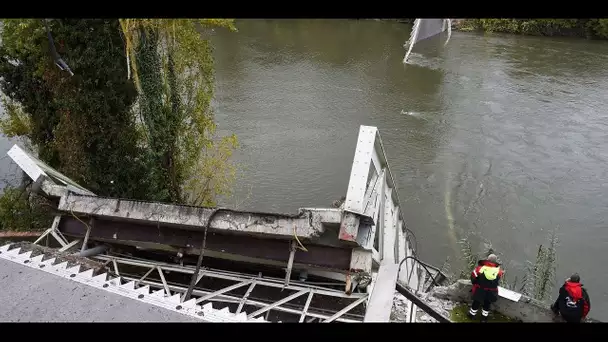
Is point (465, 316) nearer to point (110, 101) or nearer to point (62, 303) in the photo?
point (62, 303)

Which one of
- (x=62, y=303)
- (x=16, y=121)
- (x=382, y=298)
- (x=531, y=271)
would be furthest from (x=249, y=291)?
(x=16, y=121)

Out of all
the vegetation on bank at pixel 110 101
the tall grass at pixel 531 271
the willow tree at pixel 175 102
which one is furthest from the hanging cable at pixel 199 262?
the tall grass at pixel 531 271

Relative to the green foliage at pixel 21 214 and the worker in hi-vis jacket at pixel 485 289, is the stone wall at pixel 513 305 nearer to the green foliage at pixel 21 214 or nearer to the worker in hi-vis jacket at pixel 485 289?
the worker in hi-vis jacket at pixel 485 289

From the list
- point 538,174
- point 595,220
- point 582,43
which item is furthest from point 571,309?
point 582,43

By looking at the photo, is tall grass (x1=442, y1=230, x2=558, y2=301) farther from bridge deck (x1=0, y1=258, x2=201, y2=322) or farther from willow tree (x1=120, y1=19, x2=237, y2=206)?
bridge deck (x1=0, y1=258, x2=201, y2=322)
